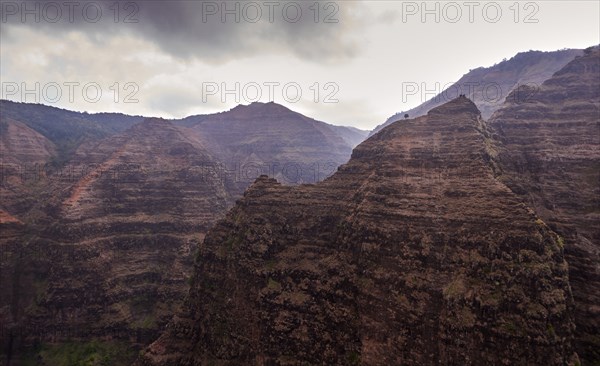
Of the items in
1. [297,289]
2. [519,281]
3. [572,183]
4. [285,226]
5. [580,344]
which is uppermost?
[572,183]

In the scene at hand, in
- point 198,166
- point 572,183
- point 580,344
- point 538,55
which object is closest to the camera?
point 580,344

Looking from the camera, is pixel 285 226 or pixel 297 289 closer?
pixel 297 289

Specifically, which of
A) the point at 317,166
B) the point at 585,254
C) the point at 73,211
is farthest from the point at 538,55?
the point at 73,211

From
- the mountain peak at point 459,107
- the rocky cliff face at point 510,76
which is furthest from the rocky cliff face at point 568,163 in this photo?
the rocky cliff face at point 510,76

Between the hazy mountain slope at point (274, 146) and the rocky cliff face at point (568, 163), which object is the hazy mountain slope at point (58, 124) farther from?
the rocky cliff face at point (568, 163)

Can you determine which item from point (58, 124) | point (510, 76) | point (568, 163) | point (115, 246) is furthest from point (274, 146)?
point (568, 163)

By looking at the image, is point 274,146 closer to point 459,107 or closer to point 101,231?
point 101,231

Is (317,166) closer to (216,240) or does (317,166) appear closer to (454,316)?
(216,240)
